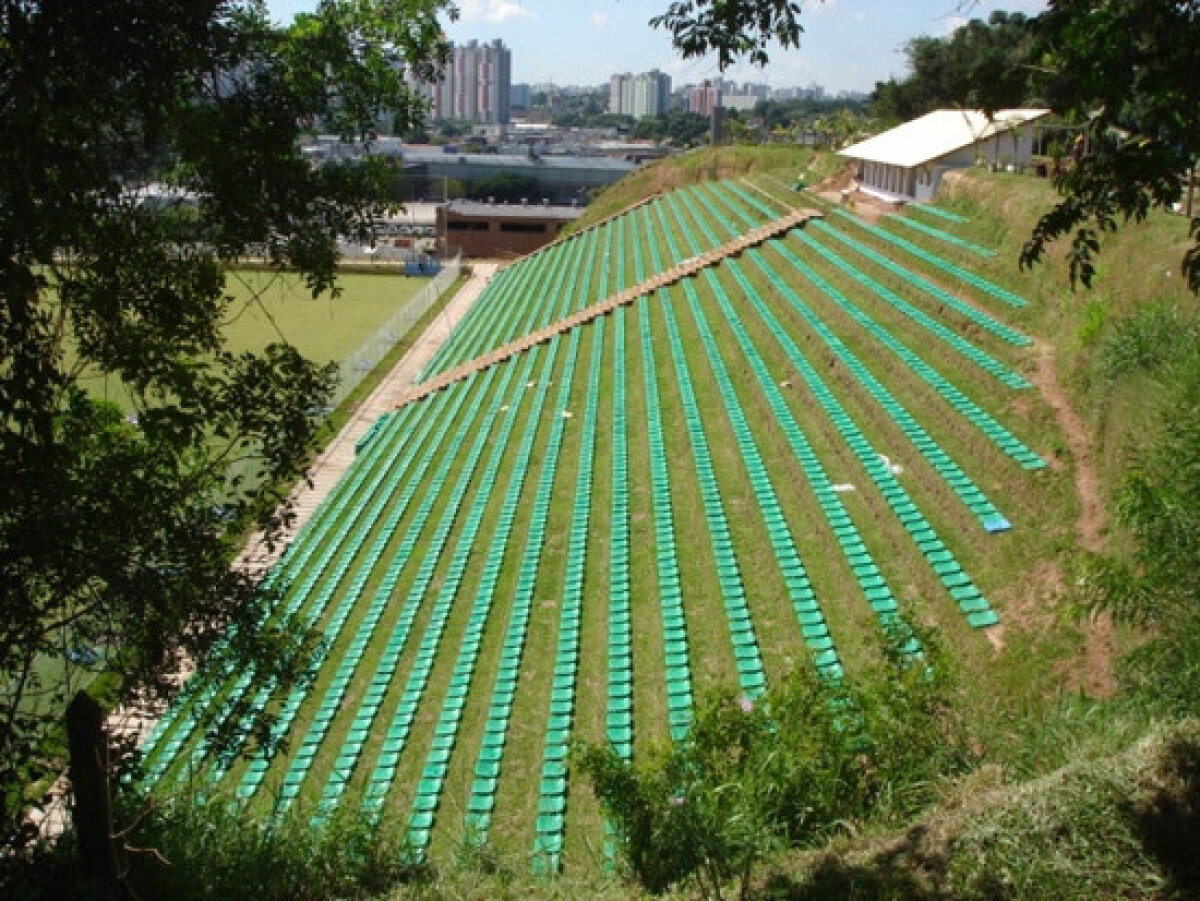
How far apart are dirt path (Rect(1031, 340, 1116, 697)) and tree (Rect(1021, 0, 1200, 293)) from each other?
111 inches

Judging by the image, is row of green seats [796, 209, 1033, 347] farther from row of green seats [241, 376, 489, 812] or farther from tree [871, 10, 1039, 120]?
tree [871, 10, 1039, 120]

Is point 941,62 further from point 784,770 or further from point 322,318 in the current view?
point 784,770

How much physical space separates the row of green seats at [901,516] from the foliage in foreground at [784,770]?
5.78 ft

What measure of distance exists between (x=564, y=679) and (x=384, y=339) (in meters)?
20.6

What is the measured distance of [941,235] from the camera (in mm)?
16594

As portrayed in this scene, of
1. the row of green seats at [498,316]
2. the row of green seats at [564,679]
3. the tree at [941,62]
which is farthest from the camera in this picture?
the tree at [941,62]

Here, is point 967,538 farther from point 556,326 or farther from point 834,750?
point 556,326

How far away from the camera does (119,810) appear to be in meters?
5.30

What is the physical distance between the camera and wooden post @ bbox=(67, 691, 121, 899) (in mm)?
3951

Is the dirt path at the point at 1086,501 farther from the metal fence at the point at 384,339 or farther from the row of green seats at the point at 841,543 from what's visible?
the metal fence at the point at 384,339

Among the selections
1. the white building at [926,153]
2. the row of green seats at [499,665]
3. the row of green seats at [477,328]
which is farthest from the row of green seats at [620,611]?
the white building at [926,153]

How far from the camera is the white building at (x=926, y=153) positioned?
21.8 m

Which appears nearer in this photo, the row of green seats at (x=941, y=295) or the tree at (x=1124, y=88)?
the tree at (x=1124, y=88)

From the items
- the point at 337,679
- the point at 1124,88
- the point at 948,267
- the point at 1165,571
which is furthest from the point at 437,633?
the point at 948,267
